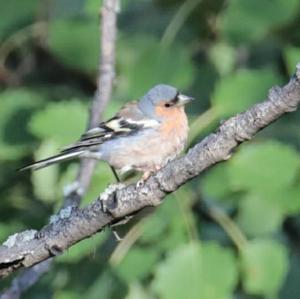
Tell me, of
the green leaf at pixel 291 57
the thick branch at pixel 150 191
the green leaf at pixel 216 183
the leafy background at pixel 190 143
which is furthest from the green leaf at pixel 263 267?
the thick branch at pixel 150 191

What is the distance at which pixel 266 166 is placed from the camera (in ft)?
15.5

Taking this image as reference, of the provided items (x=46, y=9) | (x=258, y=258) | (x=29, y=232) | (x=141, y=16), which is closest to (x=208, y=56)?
(x=141, y=16)

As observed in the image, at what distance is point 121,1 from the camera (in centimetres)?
525

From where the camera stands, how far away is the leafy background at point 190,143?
4.75 meters

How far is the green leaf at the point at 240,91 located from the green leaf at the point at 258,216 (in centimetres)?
34

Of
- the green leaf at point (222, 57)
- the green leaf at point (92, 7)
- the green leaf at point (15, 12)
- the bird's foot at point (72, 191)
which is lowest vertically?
the bird's foot at point (72, 191)

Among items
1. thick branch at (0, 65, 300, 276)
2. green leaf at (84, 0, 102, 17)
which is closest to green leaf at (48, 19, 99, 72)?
green leaf at (84, 0, 102, 17)

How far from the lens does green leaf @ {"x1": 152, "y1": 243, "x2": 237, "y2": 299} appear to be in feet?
15.4

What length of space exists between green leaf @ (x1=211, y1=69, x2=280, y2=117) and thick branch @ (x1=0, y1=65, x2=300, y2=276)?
150cm

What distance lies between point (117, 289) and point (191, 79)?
0.87m

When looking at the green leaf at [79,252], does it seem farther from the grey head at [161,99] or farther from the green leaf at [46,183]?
the grey head at [161,99]

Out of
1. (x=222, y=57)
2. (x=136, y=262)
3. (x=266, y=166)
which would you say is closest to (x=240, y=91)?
(x=266, y=166)

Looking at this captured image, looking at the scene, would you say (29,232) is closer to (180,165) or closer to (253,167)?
(180,165)

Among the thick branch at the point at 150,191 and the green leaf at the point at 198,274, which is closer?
the thick branch at the point at 150,191
